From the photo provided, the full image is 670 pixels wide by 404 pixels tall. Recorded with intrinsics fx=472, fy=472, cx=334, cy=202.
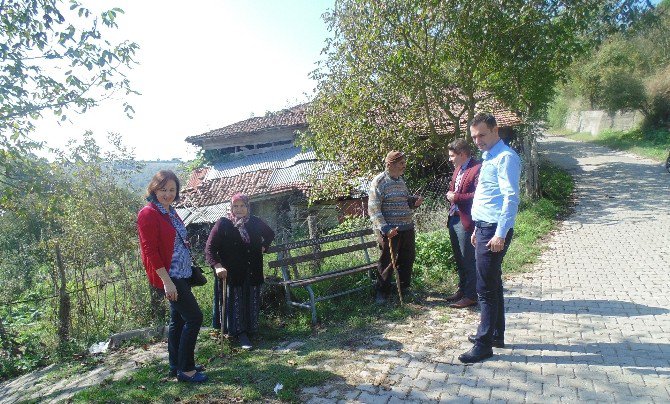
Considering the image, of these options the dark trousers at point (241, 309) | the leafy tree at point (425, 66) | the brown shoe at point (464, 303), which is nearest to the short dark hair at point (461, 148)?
the brown shoe at point (464, 303)

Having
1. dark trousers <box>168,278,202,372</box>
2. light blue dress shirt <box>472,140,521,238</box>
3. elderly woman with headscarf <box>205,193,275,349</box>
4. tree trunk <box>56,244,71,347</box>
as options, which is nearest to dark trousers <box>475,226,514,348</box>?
light blue dress shirt <box>472,140,521,238</box>

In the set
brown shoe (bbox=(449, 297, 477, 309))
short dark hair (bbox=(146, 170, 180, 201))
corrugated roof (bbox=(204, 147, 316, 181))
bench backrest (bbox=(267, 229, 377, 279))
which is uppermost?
corrugated roof (bbox=(204, 147, 316, 181))

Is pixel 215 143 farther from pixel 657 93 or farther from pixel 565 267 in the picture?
pixel 657 93

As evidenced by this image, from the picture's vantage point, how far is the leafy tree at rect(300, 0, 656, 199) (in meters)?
11.1

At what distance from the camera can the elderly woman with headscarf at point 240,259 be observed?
190 inches

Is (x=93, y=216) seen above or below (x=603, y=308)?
above

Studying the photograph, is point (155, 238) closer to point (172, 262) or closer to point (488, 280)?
point (172, 262)

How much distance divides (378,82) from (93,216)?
23.3ft

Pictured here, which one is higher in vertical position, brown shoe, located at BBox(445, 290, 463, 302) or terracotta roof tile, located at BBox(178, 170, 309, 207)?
terracotta roof tile, located at BBox(178, 170, 309, 207)

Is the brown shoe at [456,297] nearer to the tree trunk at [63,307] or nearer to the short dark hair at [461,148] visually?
the short dark hair at [461,148]

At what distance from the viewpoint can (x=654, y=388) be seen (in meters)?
3.27

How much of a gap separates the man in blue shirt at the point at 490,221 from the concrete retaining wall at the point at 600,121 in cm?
2904

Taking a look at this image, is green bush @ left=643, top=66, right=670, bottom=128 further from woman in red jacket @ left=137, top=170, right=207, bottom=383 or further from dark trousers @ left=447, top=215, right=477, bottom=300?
woman in red jacket @ left=137, top=170, right=207, bottom=383

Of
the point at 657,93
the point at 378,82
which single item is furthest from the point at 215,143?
the point at 657,93
